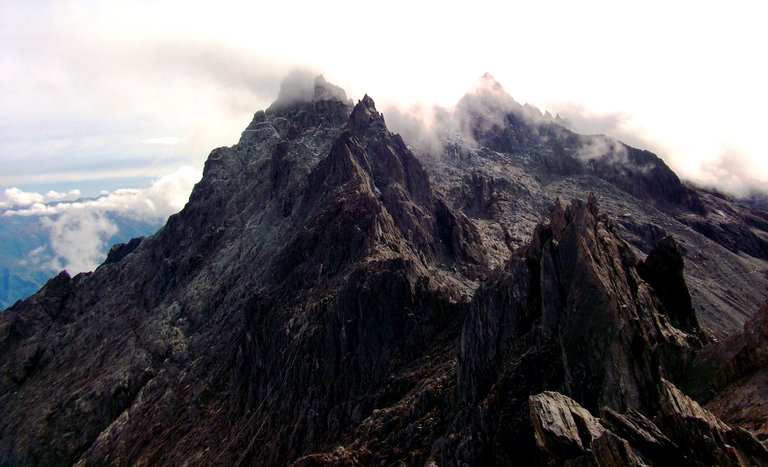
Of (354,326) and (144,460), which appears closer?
(354,326)

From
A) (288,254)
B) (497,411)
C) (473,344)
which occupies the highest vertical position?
(288,254)

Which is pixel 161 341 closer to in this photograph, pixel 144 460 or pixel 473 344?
pixel 144 460

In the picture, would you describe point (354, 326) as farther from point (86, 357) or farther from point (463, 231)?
point (86, 357)

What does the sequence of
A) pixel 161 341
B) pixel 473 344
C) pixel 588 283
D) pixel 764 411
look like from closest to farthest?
pixel 764 411, pixel 588 283, pixel 473 344, pixel 161 341

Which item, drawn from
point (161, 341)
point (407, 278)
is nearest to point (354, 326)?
point (407, 278)

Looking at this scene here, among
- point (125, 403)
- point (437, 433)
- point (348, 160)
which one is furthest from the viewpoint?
point (348, 160)

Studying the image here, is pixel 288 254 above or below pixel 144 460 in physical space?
above
